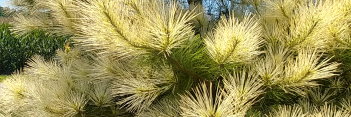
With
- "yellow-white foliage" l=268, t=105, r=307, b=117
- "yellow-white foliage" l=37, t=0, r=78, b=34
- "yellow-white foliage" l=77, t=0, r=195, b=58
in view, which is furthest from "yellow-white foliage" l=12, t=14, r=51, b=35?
"yellow-white foliage" l=268, t=105, r=307, b=117

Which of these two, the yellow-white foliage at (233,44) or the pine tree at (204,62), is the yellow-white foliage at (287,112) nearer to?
the pine tree at (204,62)

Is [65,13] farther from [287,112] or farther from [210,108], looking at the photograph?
[287,112]

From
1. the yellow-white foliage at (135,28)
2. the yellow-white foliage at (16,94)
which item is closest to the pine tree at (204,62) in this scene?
the yellow-white foliage at (135,28)

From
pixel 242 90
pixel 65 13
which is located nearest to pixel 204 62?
pixel 242 90

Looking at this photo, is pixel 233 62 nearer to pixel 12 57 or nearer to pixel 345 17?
pixel 345 17

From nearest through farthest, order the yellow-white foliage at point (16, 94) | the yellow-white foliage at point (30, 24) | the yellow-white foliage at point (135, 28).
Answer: the yellow-white foliage at point (135, 28) < the yellow-white foliage at point (16, 94) < the yellow-white foliage at point (30, 24)

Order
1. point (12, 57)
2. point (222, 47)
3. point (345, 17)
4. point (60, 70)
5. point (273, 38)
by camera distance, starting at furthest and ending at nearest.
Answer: point (12, 57)
point (60, 70)
point (273, 38)
point (345, 17)
point (222, 47)

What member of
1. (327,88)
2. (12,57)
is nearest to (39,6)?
(327,88)
